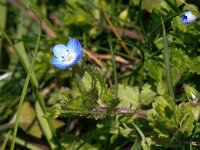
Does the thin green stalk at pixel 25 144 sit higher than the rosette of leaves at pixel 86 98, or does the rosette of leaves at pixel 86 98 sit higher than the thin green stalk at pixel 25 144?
the rosette of leaves at pixel 86 98

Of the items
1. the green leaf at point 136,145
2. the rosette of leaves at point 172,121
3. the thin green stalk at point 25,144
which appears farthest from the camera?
the thin green stalk at point 25,144

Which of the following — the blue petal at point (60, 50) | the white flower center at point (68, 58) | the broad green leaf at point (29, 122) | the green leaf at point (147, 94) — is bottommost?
the broad green leaf at point (29, 122)

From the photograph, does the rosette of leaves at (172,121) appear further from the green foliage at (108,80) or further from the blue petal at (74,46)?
the blue petal at (74,46)

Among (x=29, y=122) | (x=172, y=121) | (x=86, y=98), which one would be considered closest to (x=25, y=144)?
(x=29, y=122)

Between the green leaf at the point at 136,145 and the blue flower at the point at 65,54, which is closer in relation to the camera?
the green leaf at the point at 136,145

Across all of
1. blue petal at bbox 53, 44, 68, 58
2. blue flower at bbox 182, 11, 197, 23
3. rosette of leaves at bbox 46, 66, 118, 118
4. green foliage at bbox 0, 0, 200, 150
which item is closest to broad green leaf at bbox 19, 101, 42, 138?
green foliage at bbox 0, 0, 200, 150

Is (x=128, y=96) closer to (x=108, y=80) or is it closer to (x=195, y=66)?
(x=108, y=80)

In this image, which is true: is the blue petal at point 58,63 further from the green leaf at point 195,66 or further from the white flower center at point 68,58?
the green leaf at point 195,66

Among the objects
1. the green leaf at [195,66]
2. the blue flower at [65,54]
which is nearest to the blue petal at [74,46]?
the blue flower at [65,54]

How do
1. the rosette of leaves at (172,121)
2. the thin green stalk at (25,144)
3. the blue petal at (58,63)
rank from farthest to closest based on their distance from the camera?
the thin green stalk at (25,144)
the blue petal at (58,63)
the rosette of leaves at (172,121)
